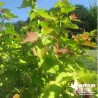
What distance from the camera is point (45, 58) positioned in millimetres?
1822

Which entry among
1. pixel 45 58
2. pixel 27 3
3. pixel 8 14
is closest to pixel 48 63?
pixel 45 58

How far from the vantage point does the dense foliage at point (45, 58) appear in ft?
5.70

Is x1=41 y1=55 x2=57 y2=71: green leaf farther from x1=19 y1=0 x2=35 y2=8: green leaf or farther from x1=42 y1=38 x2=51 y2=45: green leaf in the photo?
x1=19 y1=0 x2=35 y2=8: green leaf

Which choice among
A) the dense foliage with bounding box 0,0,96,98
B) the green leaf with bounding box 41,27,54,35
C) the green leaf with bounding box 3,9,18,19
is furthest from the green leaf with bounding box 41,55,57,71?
the green leaf with bounding box 3,9,18,19

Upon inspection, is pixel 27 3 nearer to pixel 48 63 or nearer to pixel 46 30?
pixel 46 30

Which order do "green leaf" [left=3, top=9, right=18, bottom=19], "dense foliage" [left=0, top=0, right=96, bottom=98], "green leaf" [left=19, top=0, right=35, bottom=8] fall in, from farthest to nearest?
"green leaf" [left=3, top=9, right=18, bottom=19], "green leaf" [left=19, top=0, right=35, bottom=8], "dense foliage" [left=0, top=0, right=96, bottom=98]

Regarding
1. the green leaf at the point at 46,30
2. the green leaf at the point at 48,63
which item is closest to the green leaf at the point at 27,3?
the green leaf at the point at 46,30

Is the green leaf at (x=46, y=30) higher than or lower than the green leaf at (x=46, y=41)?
higher

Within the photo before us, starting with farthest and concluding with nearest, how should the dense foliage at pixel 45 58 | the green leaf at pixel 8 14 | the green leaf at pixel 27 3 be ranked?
the green leaf at pixel 8 14 → the green leaf at pixel 27 3 → the dense foliage at pixel 45 58

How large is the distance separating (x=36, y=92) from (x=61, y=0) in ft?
2.15

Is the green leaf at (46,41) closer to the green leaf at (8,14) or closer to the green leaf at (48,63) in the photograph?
the green leaf at (48,63)

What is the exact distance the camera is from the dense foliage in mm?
1737

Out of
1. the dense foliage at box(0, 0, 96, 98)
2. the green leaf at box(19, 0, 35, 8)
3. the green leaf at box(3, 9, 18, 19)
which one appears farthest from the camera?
the green leaf at box(3, 9, 18, 19)

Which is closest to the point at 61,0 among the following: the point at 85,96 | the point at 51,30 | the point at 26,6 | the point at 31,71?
the point at 26,6
